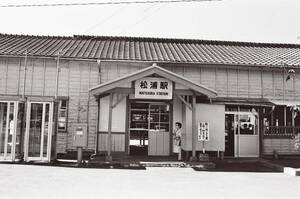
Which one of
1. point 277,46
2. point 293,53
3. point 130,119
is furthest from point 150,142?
point 277,46

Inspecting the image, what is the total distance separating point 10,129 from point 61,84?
3489mm

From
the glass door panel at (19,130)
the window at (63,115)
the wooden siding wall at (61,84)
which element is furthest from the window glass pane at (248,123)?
the glass door panel at (19,130)

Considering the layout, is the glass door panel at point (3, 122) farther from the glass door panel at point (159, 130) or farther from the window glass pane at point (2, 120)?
the glass door panel at point (159, 130)

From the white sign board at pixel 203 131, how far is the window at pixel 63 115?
6182mm

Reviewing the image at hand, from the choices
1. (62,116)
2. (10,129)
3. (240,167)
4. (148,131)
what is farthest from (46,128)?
(240,167)

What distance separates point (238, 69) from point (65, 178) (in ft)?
33.8

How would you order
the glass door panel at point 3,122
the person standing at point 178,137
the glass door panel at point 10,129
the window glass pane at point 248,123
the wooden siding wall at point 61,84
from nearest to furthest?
the glass door panel at point 10,129 < the glass door panel at point 3,122 < the person standing at point 178,137 < the wooden siding wall at point 61,84 < the window glass pane at point 248,123

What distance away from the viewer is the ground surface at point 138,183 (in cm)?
732

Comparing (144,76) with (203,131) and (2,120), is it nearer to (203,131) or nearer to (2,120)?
(203,131)

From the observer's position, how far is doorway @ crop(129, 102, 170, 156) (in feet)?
49.9

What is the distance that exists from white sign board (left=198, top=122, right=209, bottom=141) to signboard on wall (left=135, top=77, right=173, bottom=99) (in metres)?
2.08

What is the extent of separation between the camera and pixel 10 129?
41.2ft

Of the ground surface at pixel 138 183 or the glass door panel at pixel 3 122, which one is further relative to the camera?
the glass door panel at pixel 3 122

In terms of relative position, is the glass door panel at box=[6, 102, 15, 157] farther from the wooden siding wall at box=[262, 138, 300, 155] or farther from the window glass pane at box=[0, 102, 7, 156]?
the wooden siding wall at box=[262, 138, 300, 155]
